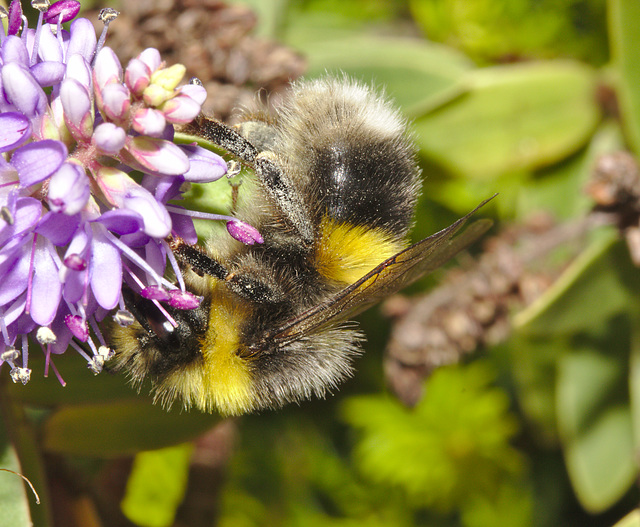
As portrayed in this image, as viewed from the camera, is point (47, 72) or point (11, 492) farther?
point (11, 492)

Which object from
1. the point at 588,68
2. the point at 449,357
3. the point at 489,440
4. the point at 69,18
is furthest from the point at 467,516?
the point at 69,18

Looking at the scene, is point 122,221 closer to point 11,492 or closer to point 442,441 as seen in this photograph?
point 11,492

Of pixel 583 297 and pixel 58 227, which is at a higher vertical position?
pixel 58 227

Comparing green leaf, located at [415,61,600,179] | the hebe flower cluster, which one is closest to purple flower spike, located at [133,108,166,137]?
the hebe flower cluster

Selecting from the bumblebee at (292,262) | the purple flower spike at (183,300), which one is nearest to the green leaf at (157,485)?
the bumblebee at (292,262)

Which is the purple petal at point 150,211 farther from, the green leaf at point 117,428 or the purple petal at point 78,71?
the green leaf at point 117,428

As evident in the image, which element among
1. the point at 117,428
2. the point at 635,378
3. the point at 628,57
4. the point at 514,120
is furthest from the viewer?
the point at 514,120


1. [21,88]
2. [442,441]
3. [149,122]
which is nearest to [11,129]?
[21,88]
